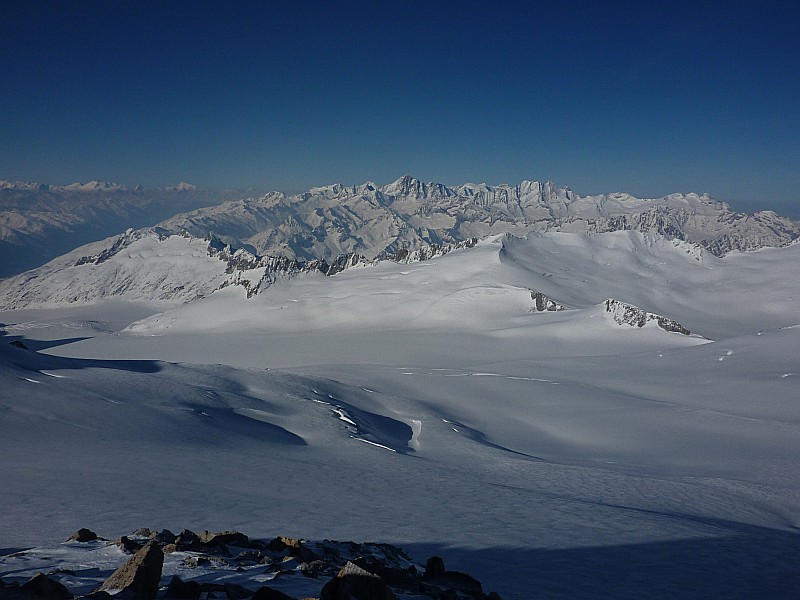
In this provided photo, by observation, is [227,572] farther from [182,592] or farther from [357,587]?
[357,587]

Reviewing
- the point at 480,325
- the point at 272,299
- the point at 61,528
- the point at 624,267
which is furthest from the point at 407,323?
the point at 624,267

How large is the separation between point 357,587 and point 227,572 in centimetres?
273

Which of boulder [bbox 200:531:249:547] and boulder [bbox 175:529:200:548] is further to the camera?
boulder [bbox 200:531:249:547]

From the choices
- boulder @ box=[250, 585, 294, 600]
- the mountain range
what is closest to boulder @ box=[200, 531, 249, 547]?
the mountain range

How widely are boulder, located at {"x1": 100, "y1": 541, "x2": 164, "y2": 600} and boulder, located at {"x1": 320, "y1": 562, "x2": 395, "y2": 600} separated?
2.13m

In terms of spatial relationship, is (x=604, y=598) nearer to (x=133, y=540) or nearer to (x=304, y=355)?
(x=133, y=540)

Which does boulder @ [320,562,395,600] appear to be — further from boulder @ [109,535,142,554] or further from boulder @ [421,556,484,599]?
boulder @ [109,535,142,554]

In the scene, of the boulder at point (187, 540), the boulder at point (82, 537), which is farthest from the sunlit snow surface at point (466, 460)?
the boulder at point (187, 540)

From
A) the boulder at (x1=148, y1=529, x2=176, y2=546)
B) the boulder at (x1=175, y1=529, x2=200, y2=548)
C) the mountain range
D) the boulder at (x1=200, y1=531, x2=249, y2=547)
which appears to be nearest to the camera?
the boulder at (x1=175, y1=529, x2=200, y2=548)

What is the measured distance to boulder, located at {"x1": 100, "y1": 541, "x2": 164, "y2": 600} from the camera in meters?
6.01

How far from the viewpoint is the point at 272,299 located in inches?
5763

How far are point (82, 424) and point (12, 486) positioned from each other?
701cm

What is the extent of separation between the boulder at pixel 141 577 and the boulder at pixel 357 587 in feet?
6.98

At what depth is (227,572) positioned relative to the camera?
7773mm
